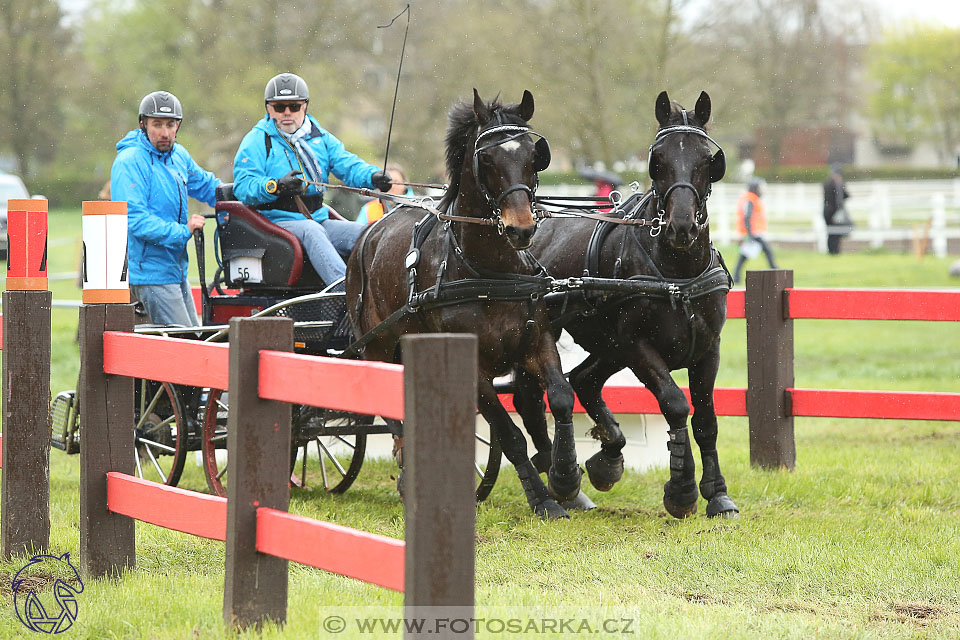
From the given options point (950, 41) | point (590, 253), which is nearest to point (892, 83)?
point (950, 41)

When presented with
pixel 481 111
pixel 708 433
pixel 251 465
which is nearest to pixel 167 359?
pixel 251 465

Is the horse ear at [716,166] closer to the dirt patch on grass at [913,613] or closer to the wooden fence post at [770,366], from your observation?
the wooden fence post at [770,366]

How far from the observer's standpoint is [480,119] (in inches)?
225

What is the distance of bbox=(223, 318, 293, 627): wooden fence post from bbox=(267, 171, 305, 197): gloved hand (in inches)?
122

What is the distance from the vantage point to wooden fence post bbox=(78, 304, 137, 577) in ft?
15.4

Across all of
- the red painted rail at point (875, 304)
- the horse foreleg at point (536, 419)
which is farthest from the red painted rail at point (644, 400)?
the horse foreleg at point (536, 419)

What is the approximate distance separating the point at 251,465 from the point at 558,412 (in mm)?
2387

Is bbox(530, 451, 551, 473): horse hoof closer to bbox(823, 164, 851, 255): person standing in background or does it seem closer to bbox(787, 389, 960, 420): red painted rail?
bbox(787, 389, 960, 420): red painted rail

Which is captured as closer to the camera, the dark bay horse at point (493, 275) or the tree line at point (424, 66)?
the dark bay horse at point (493, 275)

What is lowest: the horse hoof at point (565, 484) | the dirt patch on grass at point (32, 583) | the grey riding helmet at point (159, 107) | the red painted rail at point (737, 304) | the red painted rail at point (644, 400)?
the dirt patch on grass at point (32, 583)

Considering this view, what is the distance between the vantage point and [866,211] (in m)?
31.0

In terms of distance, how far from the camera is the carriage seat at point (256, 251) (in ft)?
22.8

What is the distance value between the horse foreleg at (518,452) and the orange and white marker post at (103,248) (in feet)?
6.64

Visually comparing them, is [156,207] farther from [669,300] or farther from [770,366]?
[770,366]
